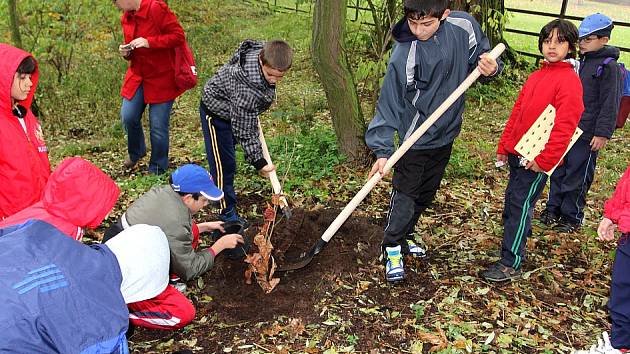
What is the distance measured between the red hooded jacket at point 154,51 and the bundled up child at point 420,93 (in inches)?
103

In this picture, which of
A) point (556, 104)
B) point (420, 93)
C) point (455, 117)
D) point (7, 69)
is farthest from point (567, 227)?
point (7, 69)

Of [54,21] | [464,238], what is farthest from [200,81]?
[464,238]

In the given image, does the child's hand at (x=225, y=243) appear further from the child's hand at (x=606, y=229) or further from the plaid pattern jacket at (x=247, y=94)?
the child's hand at (x=606, y=229)

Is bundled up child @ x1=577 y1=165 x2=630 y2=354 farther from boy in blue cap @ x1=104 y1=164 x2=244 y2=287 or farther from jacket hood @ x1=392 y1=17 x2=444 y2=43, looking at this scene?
boy in blue cap @ x1=104 y1=164 x2=244 y2=287

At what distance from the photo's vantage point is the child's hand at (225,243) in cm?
340

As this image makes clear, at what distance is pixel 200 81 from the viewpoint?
9.09 metres

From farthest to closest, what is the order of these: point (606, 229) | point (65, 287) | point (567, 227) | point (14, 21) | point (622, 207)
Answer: point (14, 21), point (567, 227), point (606, 229), point (622, 207), point (65, 287)

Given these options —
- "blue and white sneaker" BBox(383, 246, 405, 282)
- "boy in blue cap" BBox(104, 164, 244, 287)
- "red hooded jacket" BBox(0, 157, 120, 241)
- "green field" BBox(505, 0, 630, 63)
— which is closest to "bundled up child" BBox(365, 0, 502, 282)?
"blue and white sneaker" BBox(383, 246, 405, 282)

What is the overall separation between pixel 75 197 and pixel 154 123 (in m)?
2.99

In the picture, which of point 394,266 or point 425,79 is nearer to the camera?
point 425,79

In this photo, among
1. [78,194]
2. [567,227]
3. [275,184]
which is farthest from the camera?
[567,227]

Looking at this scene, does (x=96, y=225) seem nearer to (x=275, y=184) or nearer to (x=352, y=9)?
(x=275, y=184)

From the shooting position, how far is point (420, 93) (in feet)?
10.9

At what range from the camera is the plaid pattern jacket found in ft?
11.7
